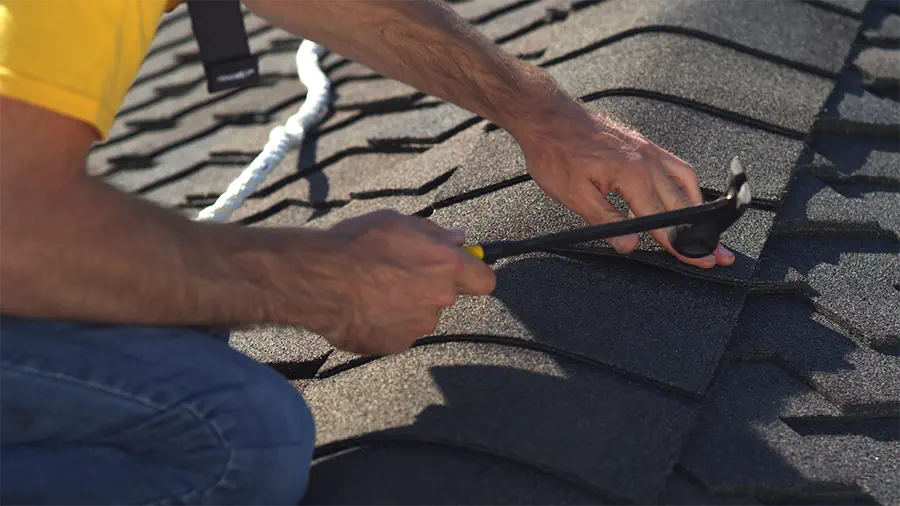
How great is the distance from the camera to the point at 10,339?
143cm

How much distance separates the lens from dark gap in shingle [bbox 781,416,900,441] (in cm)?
147

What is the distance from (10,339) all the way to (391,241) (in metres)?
0.53

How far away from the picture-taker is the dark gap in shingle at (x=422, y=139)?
243 cm

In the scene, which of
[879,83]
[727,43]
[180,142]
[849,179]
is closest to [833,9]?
[879,83]

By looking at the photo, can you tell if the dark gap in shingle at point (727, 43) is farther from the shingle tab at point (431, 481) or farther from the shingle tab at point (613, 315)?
Result: the shingle tab at point (431, 481)

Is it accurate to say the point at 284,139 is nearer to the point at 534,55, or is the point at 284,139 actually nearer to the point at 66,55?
the point at 534,55

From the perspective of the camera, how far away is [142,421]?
1417 mm

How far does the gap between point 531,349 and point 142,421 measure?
0.56 metres

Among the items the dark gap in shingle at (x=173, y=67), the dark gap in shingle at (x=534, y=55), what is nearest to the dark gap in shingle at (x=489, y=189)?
the dark gap in shingle at (x=534, y=55)

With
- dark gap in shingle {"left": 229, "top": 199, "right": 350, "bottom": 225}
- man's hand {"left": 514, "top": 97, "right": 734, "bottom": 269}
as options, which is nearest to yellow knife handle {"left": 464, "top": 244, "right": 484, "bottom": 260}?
man's hand {"left": 514, "top": 97, "right": 734, "bottom": 269}

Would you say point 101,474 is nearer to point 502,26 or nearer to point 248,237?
point 248,237

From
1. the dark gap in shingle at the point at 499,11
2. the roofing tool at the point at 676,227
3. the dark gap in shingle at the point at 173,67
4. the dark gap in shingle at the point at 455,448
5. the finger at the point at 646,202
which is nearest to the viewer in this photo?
the dark gap in shingle at the point at 455,448

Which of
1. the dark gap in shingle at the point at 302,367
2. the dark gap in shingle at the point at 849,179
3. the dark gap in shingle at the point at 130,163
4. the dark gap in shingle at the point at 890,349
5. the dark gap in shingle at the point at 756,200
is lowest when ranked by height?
the dark gap in shingle at the point at 130,163

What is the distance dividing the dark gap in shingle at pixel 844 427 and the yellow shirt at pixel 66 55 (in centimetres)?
103
